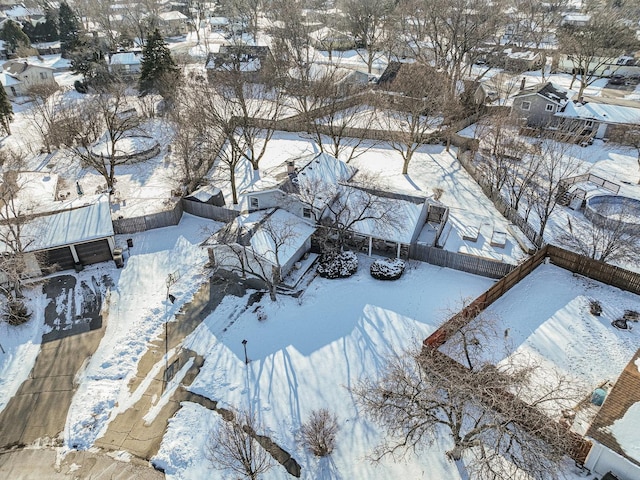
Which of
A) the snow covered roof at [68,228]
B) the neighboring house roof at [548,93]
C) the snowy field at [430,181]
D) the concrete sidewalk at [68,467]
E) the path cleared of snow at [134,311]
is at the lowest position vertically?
the concrete sidewalk at [68,467]

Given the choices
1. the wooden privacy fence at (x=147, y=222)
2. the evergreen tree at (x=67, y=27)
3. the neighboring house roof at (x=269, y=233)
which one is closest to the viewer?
the neighboring house roof at (x=269, y=233)

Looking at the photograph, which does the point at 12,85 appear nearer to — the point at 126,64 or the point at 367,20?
the point at 126,64

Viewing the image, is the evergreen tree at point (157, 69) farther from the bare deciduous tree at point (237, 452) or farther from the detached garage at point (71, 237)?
the bare deciduous tree at point (237, 452)

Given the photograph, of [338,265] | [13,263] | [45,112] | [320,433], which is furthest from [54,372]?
[45,112]

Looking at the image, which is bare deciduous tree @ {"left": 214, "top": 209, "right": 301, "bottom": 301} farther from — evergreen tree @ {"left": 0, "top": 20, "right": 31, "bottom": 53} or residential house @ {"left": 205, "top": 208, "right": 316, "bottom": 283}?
evergreen tree @ {"left": 0, "top": 20, "right": 31, "bottom": 53}

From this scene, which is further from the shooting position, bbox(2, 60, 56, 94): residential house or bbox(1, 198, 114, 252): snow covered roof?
bbox(2, 60, 56, 94): residential house

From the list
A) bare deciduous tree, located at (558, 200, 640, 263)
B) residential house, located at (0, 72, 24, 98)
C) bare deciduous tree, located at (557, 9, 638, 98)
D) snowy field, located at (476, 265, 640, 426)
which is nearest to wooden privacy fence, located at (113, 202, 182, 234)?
snowy field, located at (476, 265, 640, 426)

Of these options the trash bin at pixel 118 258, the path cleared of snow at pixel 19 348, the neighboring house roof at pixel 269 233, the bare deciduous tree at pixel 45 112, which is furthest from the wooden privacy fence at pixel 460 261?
the bare deciduous tree at pixel 45 112

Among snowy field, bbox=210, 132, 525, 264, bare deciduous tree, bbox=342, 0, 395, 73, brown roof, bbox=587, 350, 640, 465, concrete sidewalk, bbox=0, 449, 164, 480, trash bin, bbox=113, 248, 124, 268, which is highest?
bare deciduous tree, bbox=342, 0, 395, 73

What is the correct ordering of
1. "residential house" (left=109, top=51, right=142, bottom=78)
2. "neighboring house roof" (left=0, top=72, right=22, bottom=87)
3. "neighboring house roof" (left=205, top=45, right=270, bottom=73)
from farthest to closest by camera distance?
1. "residential house" (left=109, top=51, right=142, bottom=78)
2. "neighboring house roof" (left=205, top=45, right=270, bottom=73)
3. "neighboring house roof" (left=0, top=72, right=22, bottom=87)

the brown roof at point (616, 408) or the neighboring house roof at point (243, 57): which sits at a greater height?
the neighboring house roof at point (243, 57)
